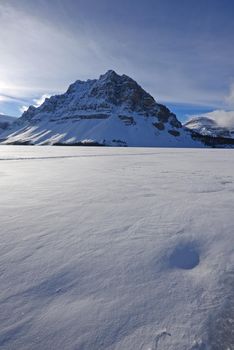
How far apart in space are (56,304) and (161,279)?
109cm

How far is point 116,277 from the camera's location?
262 cm

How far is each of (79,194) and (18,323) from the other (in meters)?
4.27

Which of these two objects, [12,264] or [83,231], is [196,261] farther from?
[12,264]

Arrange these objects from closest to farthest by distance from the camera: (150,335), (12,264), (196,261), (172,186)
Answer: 1. (150,335)
2. (12,264)
3. (196,261)
4. (172,186)

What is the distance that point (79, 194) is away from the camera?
6.18 m

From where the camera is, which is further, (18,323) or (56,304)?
(56,304)

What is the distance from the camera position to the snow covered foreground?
190 centimetres

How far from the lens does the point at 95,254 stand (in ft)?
10.0

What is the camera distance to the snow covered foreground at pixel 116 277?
1.90m

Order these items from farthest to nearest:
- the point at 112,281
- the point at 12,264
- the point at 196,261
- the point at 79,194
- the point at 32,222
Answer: the point at 79,194, the point at 32,222, the point at 196,261, the point at 12,264, the point at 112,281

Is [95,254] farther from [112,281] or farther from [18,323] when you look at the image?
[18,323]

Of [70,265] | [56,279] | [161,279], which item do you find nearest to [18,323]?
[56,279]

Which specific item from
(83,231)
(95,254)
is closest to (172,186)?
(83,231)

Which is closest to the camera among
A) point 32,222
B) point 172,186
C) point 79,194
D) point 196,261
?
point 196,261
